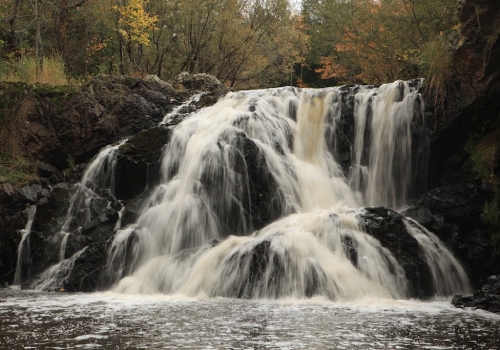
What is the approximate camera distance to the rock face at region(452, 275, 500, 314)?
816cm

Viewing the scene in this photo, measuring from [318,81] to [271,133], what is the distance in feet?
74.2

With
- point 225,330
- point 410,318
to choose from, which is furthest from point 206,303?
point 410,318

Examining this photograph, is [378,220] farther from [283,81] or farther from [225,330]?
[283,81]

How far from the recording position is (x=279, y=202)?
12297 millimetres

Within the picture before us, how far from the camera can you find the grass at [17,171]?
44.5ft

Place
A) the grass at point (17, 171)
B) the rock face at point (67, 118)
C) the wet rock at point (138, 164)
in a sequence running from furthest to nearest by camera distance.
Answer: the rock face at point (67, 118), the grass at point (17, 171), the wet rock at point (138, 164)

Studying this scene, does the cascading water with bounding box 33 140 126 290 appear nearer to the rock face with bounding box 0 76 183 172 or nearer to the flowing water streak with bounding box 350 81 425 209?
the rock face with bounding box 0 76 183 172

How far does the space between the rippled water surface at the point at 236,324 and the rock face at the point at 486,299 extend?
0.27m

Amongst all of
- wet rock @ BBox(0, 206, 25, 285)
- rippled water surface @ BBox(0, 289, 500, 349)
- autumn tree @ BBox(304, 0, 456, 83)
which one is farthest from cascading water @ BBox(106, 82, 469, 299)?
autumn tree @ BBox(304, 0, 456, 83)

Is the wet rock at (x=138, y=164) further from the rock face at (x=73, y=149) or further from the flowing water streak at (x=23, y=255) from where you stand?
the flowing water streak at (x=23, y=255)

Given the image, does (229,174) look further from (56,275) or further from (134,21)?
(134,21)

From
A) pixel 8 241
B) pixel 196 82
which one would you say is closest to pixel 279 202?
pixel 8 241

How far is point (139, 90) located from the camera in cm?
1728

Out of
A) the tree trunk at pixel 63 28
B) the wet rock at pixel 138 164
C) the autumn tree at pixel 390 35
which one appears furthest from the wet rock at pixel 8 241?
the autumn tree at pixel 390 35
